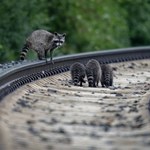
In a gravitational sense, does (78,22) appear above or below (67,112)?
above

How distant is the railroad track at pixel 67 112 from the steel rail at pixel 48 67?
0.07 feet

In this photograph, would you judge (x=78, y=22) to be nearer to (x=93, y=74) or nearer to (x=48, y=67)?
(x=48, y=67)

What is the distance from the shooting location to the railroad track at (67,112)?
7.64 meters

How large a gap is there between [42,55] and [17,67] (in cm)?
261

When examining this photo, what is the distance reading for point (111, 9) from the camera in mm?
29172

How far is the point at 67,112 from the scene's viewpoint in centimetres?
959

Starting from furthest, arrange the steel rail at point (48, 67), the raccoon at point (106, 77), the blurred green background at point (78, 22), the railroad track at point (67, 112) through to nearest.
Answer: the blurred green background at point (78, 22) < the raccoon at point (106, 77) < the steel rail at point (48, 67) < the railroad track at point (67, 112)

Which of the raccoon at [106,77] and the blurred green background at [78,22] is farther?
the blurred green background at [78,22]

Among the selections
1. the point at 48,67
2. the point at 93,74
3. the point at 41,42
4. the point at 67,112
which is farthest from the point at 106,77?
the point at 67,112

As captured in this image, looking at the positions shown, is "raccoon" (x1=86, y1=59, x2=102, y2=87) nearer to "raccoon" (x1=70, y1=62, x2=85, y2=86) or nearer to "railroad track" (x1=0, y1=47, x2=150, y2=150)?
"raccoon" (x1=70, y1=62, x2=85, y2=86)

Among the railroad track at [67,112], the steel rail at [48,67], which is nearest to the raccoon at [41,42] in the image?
the steel rail at [48,67]

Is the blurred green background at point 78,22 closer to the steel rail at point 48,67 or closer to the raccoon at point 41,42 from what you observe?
the steel rail at point 48,67

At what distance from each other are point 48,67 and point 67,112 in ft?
16.2

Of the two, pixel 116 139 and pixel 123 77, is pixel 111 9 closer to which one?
pixel 123 77
